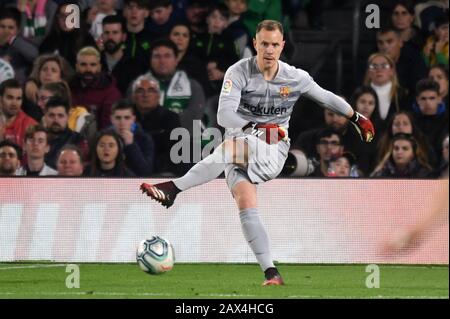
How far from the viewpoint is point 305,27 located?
1744 centimetres

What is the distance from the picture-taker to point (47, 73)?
50.7ft

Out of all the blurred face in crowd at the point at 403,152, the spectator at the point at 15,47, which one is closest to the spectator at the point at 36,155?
the spectator at the point at 15,47

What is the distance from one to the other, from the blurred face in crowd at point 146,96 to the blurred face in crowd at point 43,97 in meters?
1.04

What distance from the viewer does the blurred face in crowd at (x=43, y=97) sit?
15180mm

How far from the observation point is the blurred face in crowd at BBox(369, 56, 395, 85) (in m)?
15.2

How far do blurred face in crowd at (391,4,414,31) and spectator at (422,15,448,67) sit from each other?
1.13 ft

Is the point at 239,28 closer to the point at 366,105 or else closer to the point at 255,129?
the point at 366,105

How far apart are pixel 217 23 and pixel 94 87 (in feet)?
5.78

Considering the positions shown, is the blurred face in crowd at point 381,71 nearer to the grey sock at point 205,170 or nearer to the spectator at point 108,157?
the spectator at point 108,157

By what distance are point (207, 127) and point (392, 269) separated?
3.04m

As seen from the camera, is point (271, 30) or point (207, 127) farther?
point (207, 127)

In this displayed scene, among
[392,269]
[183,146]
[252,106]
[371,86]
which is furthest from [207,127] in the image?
[252,106]

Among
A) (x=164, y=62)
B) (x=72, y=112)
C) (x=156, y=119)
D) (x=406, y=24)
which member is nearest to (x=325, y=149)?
(x=156, y=119)

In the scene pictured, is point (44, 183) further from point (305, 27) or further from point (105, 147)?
point (305, 27)
